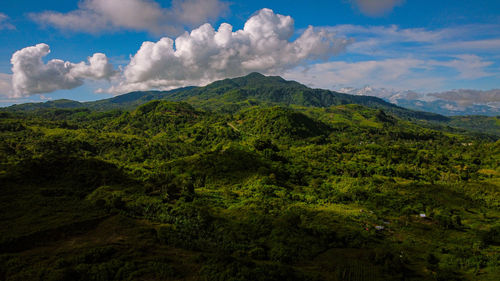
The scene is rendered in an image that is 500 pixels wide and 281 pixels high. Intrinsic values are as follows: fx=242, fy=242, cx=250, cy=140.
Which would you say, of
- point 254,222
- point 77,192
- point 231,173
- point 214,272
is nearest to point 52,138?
point 77,192

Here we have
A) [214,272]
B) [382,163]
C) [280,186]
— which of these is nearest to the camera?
[214,272]

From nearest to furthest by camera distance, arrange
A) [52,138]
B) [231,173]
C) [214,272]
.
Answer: [214,272]
[231,173]
[52,138]

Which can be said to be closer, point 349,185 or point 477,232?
point 477,232

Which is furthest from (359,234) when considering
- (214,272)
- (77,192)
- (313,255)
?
(77,192)

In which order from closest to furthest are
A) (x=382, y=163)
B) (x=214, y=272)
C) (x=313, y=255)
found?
(x=214, y=272) → (x=313, y=255) → (x=382, y=163)

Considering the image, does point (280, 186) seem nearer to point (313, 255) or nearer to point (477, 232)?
point (313, 255)

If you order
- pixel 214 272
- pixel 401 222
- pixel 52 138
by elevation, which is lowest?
pixel 401 222

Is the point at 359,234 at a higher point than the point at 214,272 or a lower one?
lower

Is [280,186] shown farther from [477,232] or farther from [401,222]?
[477,232]

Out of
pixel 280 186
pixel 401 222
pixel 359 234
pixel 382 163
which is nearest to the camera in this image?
pixel 359 234
